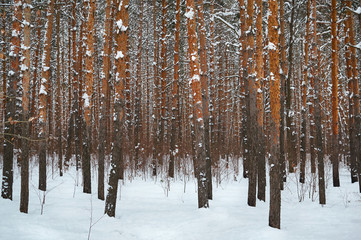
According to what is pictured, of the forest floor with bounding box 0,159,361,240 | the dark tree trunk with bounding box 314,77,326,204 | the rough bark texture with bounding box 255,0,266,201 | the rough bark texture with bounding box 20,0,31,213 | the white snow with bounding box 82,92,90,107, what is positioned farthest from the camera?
the white snow with bounding box 82,92,90,107

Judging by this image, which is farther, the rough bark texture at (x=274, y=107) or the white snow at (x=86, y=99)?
the white snow at (x=86, y=99)

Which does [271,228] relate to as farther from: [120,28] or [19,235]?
[120,28]

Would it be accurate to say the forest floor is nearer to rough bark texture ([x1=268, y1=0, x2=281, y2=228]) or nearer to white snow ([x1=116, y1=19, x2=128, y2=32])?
rough bark texture ([x1=268, y1=0, x2=281, y2=228])

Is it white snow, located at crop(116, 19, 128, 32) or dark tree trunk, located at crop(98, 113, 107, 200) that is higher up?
white snow, located at crop(116, 19, 128, 32)

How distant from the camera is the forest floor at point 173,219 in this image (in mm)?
4684

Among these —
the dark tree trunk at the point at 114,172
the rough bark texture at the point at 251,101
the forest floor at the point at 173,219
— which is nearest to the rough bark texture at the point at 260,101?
the rough bark texture at the point at 251,101

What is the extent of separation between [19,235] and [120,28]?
175 inches

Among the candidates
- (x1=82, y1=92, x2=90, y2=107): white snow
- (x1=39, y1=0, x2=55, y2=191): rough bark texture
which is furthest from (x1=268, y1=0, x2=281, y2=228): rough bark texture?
(x1=82, y1=92, x2=90, y2=107): white snow

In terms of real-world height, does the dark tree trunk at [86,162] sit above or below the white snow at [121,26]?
below

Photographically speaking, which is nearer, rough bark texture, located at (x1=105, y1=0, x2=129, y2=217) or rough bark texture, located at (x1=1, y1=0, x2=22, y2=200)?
rough bark texture, located at (x1=105, y1=0, x2=129, y2=217)

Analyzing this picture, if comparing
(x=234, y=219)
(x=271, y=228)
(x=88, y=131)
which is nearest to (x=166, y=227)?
(x=234, y=219)

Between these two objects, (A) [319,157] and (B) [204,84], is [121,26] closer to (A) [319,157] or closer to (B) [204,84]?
(B) [204,84]

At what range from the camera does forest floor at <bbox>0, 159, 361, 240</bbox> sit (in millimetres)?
4684

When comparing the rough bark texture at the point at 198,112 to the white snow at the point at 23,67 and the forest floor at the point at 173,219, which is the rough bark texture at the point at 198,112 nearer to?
the forest floor at the point at 173,219
